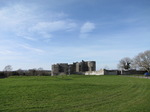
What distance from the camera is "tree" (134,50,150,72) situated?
7788cm

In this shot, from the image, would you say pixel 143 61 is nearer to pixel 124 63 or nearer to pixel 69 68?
pixel 124 63

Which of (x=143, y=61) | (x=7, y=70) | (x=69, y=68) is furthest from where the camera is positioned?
(x=69, y=68)

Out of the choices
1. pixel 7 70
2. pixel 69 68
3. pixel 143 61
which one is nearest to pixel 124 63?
pixel 143 61

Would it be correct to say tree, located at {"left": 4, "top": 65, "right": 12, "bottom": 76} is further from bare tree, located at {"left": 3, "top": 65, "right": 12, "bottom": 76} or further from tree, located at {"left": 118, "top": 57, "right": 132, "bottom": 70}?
tree, located at {"left": 118, "top": 57, "right": 132, "bottom": 70}

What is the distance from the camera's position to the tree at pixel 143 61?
77.9 metres

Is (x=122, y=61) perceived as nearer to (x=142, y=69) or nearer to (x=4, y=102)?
(x=142, y=69)

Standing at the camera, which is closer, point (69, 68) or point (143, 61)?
point (143, 61)

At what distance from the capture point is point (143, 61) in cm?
7956

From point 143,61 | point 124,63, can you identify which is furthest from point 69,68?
point 143,61

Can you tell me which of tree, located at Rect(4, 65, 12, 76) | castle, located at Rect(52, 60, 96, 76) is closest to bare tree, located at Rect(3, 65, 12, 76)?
tree, located at Rect(4, 65, 12, 76)

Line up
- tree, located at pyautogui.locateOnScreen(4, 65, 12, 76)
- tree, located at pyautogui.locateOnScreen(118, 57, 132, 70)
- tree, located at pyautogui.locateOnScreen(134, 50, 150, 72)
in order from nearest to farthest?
1. tree, located at pyautogui.locateOnScreen(4, 65, 12, 76)
2. tree, located at pyautogui.locateOnScreen(134, 50, 150, 72)
3. tree, located at pyautogui.locateOnScreen(118, 57, 132, 70)

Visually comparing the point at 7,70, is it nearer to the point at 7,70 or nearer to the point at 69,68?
the point at 7,70

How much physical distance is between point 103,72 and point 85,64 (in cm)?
3823

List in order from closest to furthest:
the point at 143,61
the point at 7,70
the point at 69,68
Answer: the point at 143,61
the point at 7,70
the point at 69,68
